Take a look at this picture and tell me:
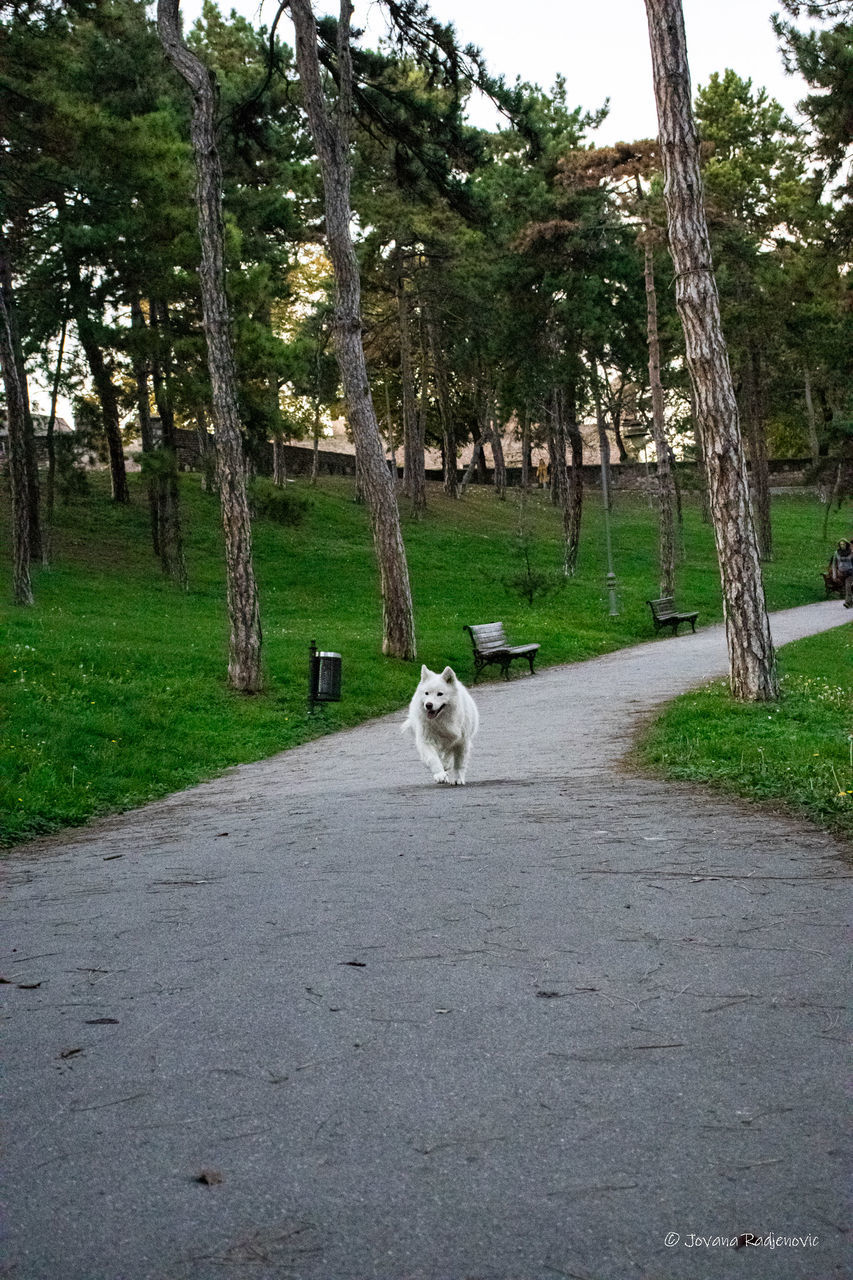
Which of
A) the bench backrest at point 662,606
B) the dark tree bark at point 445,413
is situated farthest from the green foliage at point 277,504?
the dark tree bark at point 445,413

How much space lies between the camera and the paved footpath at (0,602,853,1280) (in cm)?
325

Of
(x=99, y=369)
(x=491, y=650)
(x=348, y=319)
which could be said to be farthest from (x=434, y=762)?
(x=99, y=369)

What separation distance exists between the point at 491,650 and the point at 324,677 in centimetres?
582

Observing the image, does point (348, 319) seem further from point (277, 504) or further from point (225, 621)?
point (277, 504)

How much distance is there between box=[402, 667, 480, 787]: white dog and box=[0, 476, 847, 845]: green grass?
325 cm

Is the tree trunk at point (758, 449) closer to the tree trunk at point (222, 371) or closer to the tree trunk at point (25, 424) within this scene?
the tree trunk at point (25, 424)

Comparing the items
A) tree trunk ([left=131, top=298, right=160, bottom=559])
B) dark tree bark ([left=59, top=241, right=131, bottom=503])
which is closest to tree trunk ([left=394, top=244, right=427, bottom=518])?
dark tree bark ([left=59, top=241, right=131, bottom=503])

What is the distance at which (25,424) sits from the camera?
108ft

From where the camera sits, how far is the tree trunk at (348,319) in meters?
24.2

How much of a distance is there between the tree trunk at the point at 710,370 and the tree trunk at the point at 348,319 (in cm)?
945

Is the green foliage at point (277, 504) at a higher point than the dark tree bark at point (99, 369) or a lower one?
lower

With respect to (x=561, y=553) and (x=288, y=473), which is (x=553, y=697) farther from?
(x=288, y=473)

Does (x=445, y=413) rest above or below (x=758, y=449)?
above

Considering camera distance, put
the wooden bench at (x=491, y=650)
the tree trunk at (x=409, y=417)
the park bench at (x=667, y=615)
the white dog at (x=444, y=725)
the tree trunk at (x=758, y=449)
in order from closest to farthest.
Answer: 1. the white dog at (x=444, y=725)
2. the wooden bench at (x=491, y=650)
3. the park bench at (x=667, y=615)
4. the tree trunk at (x=409, y=417)
5. the tree trunk at (x=758, y=449)
